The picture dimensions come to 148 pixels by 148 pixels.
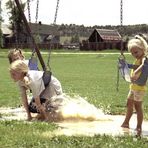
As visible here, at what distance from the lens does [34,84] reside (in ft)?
31.2

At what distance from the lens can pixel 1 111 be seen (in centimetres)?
1114

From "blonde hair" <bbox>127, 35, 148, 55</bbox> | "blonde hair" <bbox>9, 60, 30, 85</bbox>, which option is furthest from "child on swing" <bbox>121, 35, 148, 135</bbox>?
"blonde hair" <bbox>9, 60, 30, 85</bbox>

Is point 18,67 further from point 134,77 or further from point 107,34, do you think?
point 107,34

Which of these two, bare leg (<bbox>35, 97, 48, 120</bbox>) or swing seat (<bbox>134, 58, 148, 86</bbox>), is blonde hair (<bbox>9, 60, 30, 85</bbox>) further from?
swing seat (<bbox>134, 58, 148, 86</bbox>)

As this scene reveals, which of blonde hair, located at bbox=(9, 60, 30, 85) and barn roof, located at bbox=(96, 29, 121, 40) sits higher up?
blonde hair, located at bbox=(9, 60, 30, 85)

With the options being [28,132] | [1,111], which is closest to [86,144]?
[28,132]

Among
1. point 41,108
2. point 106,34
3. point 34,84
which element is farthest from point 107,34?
point 41,108

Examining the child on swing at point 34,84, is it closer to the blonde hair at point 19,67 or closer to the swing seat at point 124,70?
the blonde hair at point 19,67

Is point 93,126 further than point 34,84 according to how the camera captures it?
No

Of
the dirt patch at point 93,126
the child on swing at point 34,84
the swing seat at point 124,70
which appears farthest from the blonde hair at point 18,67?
the swing seat at point 124,70

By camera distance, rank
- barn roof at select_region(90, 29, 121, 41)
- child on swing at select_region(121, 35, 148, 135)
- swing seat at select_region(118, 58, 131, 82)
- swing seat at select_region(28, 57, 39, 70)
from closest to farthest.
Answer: child on swing at select_region(121, 35, 148, 135) → swing seat at select_region(118, 58, 131, 82) → swing seat at select_region(28, 57, 39, 70) → barn roof at select_region(90, 29, 121, 41)

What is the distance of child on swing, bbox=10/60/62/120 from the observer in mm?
9359

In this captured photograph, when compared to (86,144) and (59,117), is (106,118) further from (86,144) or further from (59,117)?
(86,144)

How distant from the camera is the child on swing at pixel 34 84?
30.7 ft
